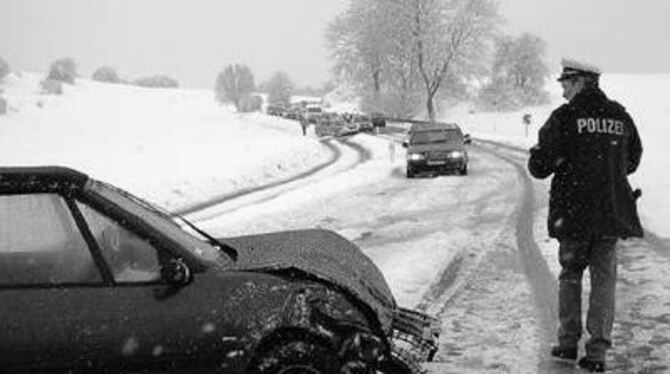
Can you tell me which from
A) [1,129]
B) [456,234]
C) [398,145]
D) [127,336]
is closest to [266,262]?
[127,336]

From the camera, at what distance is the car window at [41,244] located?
4.09m

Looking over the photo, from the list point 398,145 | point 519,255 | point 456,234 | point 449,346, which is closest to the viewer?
point 449,346

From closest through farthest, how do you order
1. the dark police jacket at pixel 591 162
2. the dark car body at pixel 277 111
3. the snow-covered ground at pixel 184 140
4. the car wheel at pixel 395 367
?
1. the car wheel at pixel 395 367
2. the dark police jacket at pixel 591 162
3. the snow-covered ground at pixel 184 140
4. the dark car body at pixel 277 111

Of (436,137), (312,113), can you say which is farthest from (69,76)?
(436,137)

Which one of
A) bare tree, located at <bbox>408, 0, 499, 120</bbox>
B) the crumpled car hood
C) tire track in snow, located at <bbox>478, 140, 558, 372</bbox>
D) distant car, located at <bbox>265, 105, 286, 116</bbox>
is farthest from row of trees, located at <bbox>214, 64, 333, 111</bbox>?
the crumpled car hood

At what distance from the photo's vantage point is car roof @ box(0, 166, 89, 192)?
414 cm

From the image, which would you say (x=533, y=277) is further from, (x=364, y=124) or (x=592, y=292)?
(x=364, y=124)

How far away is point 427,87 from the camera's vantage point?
6412 centimetres

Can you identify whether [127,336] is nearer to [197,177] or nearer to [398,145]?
[197,177]

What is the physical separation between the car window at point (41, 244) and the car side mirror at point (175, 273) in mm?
359

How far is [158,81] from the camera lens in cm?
17838

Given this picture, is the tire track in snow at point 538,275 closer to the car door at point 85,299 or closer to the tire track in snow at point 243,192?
the car door at point 85,299

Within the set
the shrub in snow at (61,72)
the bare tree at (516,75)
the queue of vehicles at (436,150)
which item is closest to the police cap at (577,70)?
the queue of vehicles at (436,150)

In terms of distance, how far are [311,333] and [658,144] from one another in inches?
1210
